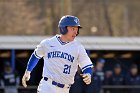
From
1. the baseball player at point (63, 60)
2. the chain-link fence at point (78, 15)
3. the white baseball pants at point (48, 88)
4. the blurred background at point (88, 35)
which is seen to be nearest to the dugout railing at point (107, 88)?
the blurred background at point (88, 35)

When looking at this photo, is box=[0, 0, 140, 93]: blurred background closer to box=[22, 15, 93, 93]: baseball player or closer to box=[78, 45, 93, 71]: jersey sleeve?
box=[22, 15, 93, 93]: baseball player

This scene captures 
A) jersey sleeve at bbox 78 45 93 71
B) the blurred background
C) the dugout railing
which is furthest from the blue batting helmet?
the dugout railing

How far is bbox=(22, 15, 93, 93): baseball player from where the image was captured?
7.07 m

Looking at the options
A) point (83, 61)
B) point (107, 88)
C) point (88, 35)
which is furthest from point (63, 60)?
point (88, 35)

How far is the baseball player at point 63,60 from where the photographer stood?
7.07 metres

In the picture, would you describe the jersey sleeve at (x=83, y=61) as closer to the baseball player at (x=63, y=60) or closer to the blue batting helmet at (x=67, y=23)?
the baseball player at (x=63, y=60)

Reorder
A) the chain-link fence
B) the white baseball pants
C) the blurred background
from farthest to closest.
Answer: the chain-link fence, the blurred background, the white baseball pants

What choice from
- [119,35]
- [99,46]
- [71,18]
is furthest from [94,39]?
[71,18]

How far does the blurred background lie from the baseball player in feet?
19.3

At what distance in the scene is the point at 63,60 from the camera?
23.3ft

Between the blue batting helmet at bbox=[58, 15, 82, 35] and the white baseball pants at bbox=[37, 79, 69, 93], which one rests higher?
the blue batting helmet at bbox=[58, 15, 82, 35]

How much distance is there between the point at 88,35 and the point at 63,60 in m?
9.23

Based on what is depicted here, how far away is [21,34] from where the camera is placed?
639 inches

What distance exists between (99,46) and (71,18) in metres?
7.74
